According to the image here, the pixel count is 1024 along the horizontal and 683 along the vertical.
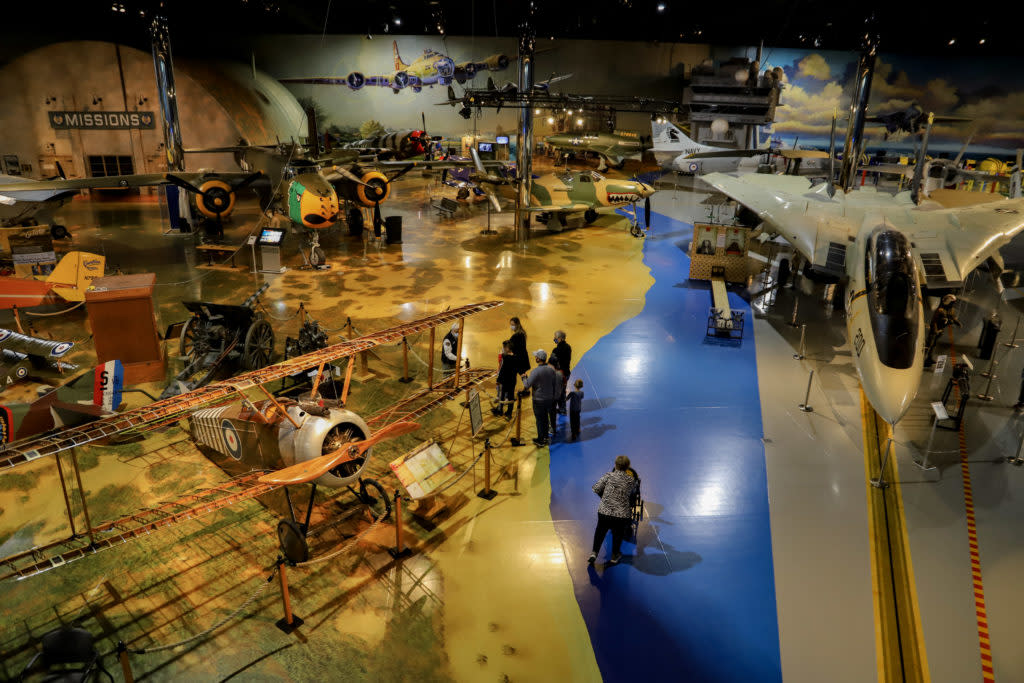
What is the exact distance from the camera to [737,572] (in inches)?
287

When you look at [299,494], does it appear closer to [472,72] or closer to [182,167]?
[182,167]

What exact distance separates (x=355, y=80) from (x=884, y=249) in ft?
110

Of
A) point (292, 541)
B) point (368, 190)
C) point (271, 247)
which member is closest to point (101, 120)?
point (368, 190)

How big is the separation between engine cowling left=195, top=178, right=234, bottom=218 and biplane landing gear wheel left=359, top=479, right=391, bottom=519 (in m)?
15.9

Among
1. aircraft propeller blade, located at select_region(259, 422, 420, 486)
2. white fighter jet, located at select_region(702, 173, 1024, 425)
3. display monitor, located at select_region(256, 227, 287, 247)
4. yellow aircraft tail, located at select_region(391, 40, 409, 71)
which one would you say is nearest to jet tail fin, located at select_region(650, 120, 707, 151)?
white fighter jet, located at select_region(702, 173, 1024, 425)

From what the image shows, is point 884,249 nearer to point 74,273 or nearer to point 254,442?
point 254,442

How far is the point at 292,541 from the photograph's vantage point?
657 centimetres

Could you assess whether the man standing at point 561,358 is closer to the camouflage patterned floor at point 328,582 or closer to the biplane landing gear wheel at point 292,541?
the camouflage patterned floor at point 328,582

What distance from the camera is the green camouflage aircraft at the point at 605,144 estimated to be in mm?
35062

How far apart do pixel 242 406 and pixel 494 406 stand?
14.2 feet

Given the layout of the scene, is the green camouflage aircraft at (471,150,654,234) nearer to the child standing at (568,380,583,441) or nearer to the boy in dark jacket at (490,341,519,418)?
the boy in dark jacket at (490,341,519,418)

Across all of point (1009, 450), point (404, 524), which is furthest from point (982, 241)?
point (404, 524)

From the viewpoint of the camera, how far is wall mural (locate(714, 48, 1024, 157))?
121ft

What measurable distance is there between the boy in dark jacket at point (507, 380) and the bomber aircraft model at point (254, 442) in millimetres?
1769
